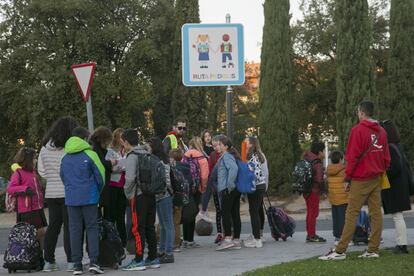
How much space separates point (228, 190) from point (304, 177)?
138 cm

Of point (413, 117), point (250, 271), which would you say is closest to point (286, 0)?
point (413, 117)

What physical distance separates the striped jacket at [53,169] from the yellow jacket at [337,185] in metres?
4.42

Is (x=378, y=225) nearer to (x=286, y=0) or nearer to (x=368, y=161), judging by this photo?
(x=368, y=161)

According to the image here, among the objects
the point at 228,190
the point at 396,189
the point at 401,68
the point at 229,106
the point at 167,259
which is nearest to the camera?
the point at 167,259

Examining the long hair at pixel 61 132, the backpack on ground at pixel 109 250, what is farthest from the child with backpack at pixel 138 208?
the long hair at pixel 61 132

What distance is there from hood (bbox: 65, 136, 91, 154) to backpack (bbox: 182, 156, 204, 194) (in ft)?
9.32

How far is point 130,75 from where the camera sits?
37.0 metres

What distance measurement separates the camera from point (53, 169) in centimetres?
927

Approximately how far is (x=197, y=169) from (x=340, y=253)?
10.4 ft

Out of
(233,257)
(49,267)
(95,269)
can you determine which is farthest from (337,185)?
(49,267)

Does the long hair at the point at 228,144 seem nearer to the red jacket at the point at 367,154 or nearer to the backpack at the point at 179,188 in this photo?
the backpack at the point at 179,188

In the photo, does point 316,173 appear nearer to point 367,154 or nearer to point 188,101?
point 367,154

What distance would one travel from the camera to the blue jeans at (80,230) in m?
8.78

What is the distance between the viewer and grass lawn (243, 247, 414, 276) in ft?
25.8
